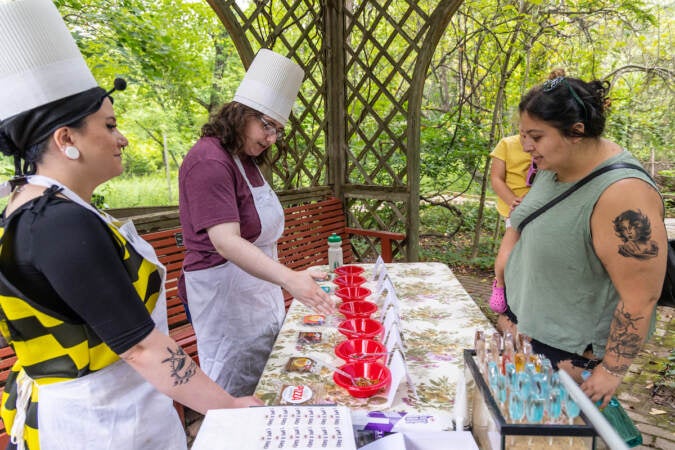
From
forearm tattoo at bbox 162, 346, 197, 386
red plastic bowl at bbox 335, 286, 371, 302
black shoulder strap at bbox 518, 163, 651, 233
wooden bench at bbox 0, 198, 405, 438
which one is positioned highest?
black shoulder strap at bbox 518, 163, 651, 233

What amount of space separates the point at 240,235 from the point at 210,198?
20 centimetres

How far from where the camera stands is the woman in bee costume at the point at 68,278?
791 mm

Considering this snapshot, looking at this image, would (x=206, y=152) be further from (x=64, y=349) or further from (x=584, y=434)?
(x=584, y=434)

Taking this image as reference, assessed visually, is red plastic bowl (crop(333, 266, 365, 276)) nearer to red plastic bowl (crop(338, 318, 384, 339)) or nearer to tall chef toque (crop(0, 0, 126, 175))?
red plastic bowl (crop(338, 318, 384, 339))

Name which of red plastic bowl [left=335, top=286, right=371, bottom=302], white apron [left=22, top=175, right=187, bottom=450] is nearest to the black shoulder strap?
red plastic bowl [left=335, top=286, right=371, bottom=302]

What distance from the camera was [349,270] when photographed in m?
2.34

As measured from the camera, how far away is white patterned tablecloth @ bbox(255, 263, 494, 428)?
3.88 feet

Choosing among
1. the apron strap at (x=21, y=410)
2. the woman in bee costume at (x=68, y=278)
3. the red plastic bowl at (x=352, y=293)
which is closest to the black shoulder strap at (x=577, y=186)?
the red plastic bowl at (x=352, y=293)

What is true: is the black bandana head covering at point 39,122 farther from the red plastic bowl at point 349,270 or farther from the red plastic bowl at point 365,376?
the red plastic bowl at point 349,270

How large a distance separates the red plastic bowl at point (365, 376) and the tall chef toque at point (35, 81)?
98 cm

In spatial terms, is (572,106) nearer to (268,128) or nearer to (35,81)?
(268,128)

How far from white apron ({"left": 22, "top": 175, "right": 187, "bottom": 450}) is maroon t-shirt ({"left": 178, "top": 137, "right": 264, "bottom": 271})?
0.42 metres

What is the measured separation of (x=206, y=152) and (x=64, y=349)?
34.0 inches

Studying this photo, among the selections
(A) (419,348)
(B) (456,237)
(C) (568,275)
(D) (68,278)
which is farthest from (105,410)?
(B) (456,237)
